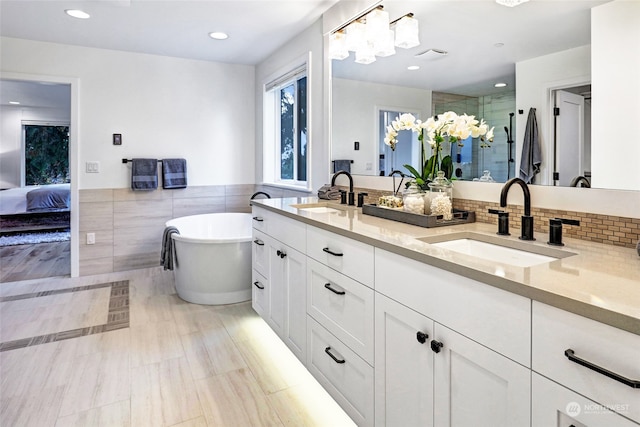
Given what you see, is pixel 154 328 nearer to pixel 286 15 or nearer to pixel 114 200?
pixel 114 200

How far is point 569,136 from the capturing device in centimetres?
139

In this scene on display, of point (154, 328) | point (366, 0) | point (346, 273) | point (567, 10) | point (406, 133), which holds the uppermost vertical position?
point (366, 0)

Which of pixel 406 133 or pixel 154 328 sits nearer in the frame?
pixel 406 133

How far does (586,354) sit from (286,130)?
3.79 meters

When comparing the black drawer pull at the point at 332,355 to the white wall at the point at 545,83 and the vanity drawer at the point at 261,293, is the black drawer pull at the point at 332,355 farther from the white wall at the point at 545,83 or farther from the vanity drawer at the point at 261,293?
the white wall at the point at 545,83

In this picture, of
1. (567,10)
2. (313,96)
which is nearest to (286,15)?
(313,96)

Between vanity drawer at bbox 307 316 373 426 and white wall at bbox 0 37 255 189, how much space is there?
317 cm

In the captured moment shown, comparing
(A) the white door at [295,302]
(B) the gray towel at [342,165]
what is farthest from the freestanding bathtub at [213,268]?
(A) the white door at [295,302]

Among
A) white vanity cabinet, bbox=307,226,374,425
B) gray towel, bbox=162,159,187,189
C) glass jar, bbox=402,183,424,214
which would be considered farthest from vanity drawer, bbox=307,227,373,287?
gray towel, bbox=162,159,187,189

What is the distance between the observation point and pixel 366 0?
2.44 m

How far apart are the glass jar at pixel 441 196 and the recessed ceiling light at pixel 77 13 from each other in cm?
304

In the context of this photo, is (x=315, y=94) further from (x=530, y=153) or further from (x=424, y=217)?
(x=530, y=153)

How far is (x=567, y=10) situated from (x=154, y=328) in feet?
9.59

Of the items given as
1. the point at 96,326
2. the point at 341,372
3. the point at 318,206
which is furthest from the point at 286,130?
the point at 341,372
